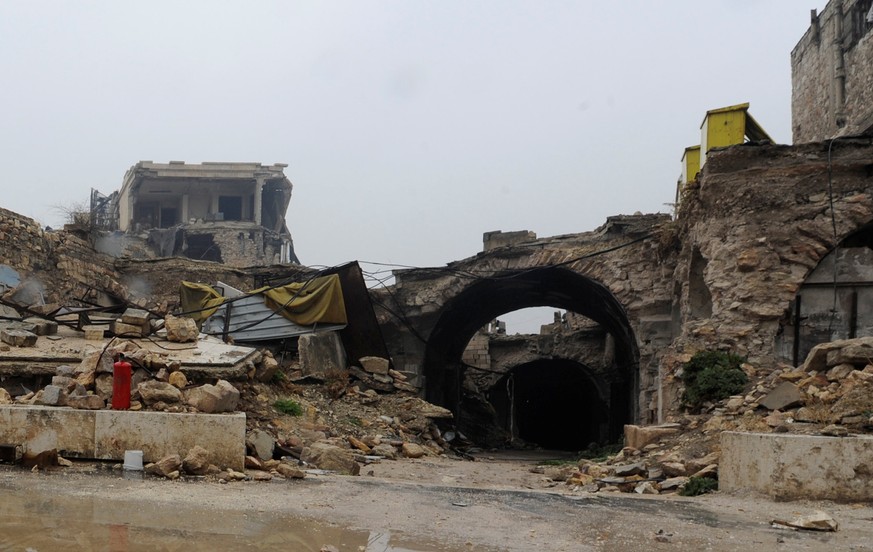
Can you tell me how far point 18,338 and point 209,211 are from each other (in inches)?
1065

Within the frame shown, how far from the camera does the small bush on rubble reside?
1080 centimetres

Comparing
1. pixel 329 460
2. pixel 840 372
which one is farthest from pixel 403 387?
pixel 840 372

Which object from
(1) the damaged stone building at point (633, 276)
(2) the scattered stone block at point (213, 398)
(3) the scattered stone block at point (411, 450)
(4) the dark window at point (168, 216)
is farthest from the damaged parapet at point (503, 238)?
(4) the dark window at point (168, 216)

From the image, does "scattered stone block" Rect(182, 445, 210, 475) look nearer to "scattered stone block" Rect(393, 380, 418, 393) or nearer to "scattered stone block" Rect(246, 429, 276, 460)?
"scattered stone block" Rect(246, 429, 276, 460)

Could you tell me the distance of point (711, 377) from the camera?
1099 centimetres

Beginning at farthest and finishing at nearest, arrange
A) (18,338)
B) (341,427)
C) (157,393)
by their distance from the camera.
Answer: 1. (341,427)
2. (18,338)
3. (157,393)

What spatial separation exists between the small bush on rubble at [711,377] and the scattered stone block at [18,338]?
789 cm

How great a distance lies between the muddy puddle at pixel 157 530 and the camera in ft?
14.0

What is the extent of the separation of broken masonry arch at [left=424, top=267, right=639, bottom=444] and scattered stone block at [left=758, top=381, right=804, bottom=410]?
815 centimetres

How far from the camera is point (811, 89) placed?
2089 centimetres

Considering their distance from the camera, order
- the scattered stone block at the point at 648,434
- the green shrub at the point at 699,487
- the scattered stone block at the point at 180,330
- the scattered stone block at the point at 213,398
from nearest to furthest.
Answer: the green shrub at the point at 699,487
the scattered stone block at the point at 213,398
the scattered stone block at the point at 180,330
the scattered stone block at the point at 648,434

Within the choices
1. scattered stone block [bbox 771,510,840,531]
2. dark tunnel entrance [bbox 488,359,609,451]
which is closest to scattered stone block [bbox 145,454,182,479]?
scattered stone block [bbox 771,510,840,531]

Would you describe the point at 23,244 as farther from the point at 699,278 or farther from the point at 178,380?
the point at 699,278

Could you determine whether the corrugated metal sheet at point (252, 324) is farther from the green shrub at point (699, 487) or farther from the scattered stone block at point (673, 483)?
Answer: the green shrub at point (699, 487)
